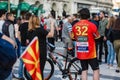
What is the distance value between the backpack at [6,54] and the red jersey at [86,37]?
4.33 m

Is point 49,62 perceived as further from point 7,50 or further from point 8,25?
point 7,50

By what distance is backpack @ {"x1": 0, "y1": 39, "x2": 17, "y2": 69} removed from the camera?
4195mm

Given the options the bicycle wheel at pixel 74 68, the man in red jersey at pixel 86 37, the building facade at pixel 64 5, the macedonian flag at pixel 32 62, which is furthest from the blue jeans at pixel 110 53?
the building facade at pixel 64 5

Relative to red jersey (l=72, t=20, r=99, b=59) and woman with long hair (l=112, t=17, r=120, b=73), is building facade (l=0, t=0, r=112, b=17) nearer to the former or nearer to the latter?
red jersey (l=72, t=20, r=99, b=59)

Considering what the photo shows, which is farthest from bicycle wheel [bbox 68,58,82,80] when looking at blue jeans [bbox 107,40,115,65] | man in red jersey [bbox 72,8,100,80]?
blue jeans [bbox 107,40,115,65]

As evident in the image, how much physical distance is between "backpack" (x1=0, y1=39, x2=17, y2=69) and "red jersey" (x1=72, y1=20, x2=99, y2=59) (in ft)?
14.2

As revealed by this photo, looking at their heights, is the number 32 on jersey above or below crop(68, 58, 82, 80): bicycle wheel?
above

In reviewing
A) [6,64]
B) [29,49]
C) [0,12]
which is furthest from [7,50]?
[0,12]

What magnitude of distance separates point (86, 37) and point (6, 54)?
448 centimetres

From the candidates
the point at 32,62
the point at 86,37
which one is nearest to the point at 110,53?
the point at 86,37

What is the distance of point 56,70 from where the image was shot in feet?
42.7

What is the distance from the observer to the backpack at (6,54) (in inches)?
165

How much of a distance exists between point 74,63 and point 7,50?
22.0 ft

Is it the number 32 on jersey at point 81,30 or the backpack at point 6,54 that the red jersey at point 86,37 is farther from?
the backpack at point 6,54
